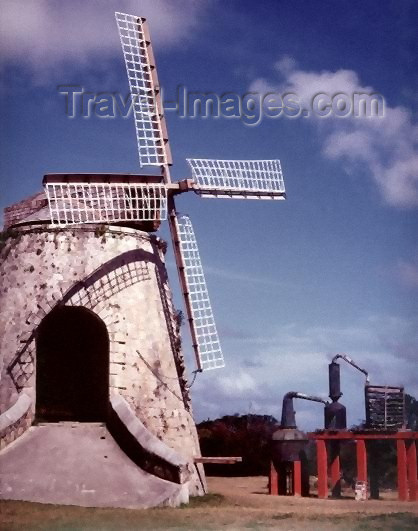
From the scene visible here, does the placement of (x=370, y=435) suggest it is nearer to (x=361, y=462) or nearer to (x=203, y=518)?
(x=361, y=462)

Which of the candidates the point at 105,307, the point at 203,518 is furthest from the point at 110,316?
the point at 203,518

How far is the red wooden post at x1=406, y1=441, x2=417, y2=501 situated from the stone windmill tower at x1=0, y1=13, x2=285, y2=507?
634 cm

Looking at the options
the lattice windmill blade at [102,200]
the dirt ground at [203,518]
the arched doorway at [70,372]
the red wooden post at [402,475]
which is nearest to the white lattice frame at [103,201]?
the lattice windmill blade at [102,200]

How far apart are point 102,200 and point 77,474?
651 centimetres

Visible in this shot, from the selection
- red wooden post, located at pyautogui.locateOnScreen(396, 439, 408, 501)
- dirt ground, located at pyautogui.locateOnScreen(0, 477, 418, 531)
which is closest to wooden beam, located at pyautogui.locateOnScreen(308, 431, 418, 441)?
red wooden post, located at pyautogui.locateOnScreen(396, 439, 408, 501)

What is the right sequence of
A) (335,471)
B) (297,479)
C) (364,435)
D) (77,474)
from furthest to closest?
(335,471)
(297,479)
(364,435)
(77,474)

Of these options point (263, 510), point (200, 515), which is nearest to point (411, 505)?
point (263, 510)

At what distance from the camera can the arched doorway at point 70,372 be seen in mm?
21312

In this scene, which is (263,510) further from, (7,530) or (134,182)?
(134,182)

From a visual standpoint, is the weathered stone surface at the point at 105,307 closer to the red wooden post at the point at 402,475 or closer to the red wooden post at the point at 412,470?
the red wooden post at the point at 402,475

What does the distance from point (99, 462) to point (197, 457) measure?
3.17 meters

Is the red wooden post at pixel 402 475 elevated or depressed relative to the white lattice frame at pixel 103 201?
depressed

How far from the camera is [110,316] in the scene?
19188 millimetres

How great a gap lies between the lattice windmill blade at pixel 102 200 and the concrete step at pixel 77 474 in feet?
16.1
